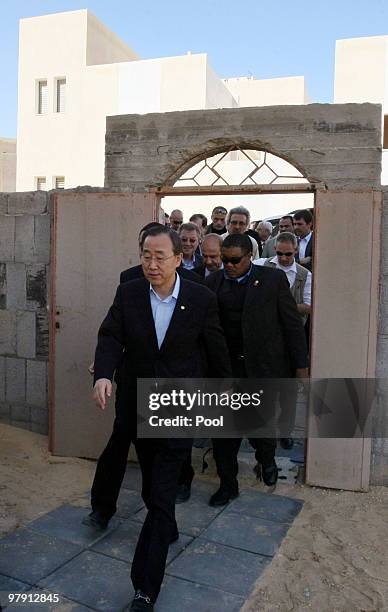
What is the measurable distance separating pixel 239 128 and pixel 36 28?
1712 centimetres

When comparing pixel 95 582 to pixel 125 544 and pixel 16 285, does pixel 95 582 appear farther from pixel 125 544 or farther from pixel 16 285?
pixel 16 285

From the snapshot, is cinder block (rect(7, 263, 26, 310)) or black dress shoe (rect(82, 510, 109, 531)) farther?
cinder block (rect(7, 263, 26, 310))

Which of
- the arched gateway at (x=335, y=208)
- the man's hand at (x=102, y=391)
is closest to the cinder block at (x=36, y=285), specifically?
the arched gateway at (x=335, y=208)

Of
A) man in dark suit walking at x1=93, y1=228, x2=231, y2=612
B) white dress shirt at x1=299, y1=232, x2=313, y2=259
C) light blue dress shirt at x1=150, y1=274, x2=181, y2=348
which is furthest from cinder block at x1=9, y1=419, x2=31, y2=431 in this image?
white dress shirt at x1=299, y1=232, x2=313, y2=259

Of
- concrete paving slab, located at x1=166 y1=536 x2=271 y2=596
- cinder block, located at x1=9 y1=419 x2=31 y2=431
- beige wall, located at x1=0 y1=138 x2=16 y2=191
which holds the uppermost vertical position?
beige wall, located at x1=0 y1=138 x2=16 y2=191

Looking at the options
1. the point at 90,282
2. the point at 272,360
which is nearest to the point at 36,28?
the point at 90,282

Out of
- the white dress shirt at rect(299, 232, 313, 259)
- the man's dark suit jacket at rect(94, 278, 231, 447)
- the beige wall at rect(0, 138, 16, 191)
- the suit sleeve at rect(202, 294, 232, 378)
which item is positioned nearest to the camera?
the man's dark suit jacket at rect(94, 278, 231, 447)

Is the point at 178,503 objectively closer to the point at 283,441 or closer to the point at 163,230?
the point at 283,441

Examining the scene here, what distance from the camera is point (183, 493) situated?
13.6 ft

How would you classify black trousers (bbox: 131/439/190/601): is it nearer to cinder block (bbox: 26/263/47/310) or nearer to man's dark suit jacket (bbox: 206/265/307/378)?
man's dark suit jacket (bbox: 206/265/307/378)

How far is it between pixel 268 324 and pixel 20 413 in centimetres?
266

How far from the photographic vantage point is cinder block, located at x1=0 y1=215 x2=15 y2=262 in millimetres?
5375

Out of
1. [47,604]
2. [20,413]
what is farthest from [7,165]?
[47,604]

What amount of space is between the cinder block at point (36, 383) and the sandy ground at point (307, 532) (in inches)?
14.0
